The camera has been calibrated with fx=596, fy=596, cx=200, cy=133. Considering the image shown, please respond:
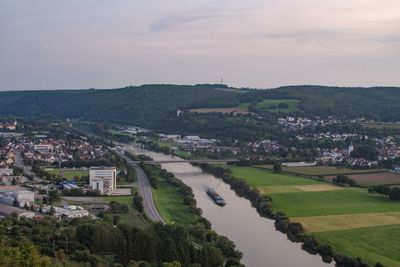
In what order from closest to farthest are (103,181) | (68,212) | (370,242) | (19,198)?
(370,242) → (68,212) → (19,198) → (103,181)

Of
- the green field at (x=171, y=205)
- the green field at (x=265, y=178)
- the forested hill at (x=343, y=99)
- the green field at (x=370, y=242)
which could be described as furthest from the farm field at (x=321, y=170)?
the forested hill at (x=343, y=99)

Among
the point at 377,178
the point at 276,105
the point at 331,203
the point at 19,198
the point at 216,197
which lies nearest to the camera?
the point at 19,198

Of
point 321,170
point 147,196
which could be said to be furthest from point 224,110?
point 147,196

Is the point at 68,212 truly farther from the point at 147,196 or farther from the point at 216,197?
the point at 216,197

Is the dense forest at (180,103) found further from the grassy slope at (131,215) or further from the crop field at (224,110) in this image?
the grassy slope at (131,215)

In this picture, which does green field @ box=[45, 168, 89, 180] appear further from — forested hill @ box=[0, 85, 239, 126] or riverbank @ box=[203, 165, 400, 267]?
forested hill @ box=[0, 85, 239, 126]

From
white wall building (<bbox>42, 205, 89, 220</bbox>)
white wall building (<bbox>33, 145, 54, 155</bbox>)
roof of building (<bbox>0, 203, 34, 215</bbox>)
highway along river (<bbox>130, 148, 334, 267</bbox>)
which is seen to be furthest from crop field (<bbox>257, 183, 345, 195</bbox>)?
white wall building (<bbox>33, 145, 54, 155</bbox>)

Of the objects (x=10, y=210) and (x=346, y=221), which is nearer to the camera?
(x=346, y=221)

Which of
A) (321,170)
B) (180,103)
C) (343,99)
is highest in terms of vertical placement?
(343,99)
